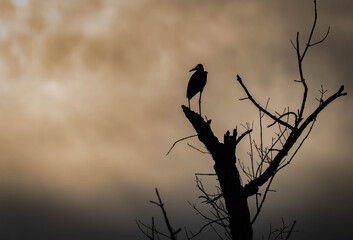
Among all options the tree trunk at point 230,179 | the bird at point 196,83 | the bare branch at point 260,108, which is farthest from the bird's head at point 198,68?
the bare branch at point 260,108

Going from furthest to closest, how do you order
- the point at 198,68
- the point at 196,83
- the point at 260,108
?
the point at 198,68, the point at 196,83, the point at 260,108

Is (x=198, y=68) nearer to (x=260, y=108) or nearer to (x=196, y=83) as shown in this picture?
(x=196, y=83)

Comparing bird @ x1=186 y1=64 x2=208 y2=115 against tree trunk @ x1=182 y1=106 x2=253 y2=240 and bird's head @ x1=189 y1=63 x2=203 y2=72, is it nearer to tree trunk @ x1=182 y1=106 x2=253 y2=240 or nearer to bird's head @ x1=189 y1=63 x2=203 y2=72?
bird's head @ x1=189 y1=63 x2=203 y2=72

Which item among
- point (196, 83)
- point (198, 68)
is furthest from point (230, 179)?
point (198, 68)

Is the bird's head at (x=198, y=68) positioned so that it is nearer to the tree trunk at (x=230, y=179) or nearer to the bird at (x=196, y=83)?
the bird at (x=196, y=83)

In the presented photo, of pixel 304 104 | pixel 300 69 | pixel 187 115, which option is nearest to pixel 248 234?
pixel 304 104

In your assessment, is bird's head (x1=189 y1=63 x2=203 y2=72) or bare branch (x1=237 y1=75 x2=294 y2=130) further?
bird's head (x1=189 y1=63 x2=203 y2=72)

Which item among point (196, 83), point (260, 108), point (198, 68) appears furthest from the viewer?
point (198, 68)

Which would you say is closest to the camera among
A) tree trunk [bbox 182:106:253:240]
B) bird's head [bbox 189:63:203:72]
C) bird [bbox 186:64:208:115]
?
tree trunk [bbox 182:106:253:240]

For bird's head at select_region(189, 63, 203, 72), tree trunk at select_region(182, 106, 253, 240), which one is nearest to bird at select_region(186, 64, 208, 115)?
bird's head at select_region(189, 63, 203, 72)

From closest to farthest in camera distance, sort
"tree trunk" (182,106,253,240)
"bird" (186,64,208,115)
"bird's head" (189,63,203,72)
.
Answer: "tree trunk" (182,106,253,240) < "bird" (186,64,208,115) < "bird's head" (189,63,203,72)

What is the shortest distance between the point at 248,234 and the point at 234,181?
0.73m

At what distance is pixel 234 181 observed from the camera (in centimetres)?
503

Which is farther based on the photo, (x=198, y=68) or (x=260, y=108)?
(x=198, y=68)
